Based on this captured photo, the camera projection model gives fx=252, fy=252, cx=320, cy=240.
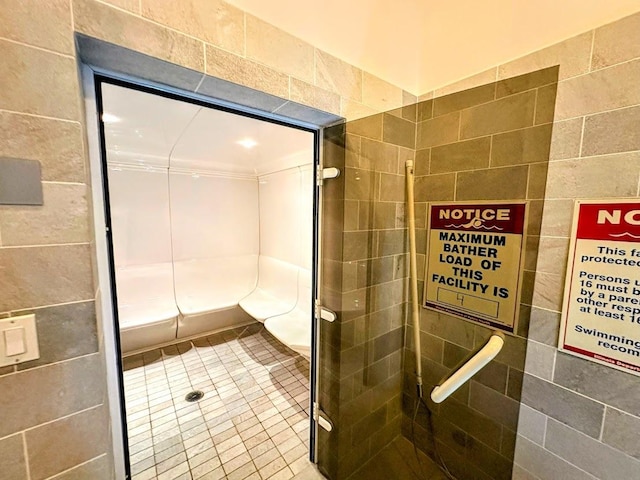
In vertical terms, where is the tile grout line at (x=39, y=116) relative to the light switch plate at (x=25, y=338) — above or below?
above

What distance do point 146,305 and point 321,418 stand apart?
7.61 ft

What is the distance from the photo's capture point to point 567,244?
0.97m

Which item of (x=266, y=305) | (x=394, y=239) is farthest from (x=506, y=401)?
(x=266, y=305)

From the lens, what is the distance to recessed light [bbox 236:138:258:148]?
2303 millimetres

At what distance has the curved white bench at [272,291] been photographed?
2.74m

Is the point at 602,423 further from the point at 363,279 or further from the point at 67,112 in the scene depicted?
the point at 67,112

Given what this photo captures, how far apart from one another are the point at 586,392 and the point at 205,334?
324 cm

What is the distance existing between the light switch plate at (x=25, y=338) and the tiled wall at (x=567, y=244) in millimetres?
1694

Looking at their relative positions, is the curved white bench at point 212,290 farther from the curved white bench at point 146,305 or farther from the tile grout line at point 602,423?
the tile grout line at point 602,423

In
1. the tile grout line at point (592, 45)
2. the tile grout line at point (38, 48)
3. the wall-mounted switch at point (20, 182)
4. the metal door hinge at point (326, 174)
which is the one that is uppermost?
the tile grout line at point (592, 45)

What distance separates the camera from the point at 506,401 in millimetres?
1193


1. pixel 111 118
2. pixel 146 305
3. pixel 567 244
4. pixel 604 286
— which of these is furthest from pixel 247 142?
pixel 604 286

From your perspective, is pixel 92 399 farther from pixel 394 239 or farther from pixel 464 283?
pixel 464 283

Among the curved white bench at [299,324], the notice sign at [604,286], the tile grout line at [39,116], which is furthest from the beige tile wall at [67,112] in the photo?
the curved white bench at [299,324]
